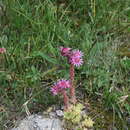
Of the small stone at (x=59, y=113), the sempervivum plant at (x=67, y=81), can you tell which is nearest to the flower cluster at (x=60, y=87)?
the sempervivum plant at (x=67, y=81)

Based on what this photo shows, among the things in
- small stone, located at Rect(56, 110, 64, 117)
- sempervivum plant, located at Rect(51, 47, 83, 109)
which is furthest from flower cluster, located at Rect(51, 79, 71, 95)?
small stone, located at Rect(56, 110, 64, 117)

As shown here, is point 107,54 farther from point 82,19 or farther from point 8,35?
point 8,35

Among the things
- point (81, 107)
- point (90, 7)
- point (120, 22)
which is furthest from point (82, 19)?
point (81, 107)

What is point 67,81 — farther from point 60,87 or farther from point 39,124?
point 39,124

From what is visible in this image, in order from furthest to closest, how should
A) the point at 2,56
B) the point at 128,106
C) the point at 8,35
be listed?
1. the point at 8,35
2. the point at 2,56
3. the point at 128,106

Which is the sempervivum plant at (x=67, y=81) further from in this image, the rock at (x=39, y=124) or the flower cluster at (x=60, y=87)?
the rock at (x=39, y=124)

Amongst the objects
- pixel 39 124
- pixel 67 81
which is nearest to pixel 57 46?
pixel 67 81

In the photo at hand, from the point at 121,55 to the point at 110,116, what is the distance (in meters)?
0.50

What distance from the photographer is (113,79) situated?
2.35 meters

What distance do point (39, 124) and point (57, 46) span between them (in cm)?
60

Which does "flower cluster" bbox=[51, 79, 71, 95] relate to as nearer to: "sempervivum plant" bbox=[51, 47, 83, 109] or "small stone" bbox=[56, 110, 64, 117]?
"sempervivum plant" bbox=[51, 47, 83, 109]

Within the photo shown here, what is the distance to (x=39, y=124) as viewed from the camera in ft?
7.18

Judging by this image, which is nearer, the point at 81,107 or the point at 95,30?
the point at 81,107

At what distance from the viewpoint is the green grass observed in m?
2.32
